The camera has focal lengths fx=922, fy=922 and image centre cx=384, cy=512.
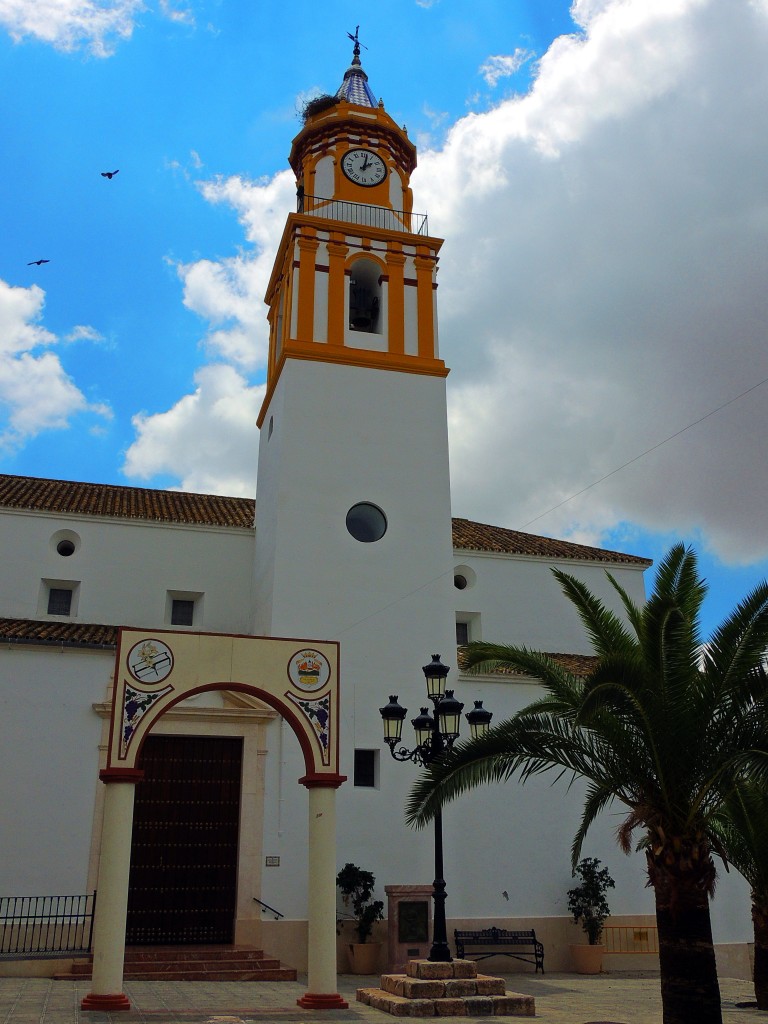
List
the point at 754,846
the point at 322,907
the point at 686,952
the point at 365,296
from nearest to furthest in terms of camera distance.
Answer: the point at 686,952 → the point at 322,907 → the point at 754,846 → the point at 365,296

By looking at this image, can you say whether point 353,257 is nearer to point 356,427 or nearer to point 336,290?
point 336,290

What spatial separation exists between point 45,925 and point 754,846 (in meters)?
10.1

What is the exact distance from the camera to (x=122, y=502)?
20.3 m

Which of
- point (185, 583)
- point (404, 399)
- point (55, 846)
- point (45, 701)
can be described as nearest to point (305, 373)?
point (404, 399)

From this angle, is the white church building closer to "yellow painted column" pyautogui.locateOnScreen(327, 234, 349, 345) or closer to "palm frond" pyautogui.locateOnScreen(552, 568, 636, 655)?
"yellow painted column" pyautogui.locateOnScreen(327, 234, 349, 345)

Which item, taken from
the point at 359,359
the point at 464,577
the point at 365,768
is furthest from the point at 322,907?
the point at 359,359

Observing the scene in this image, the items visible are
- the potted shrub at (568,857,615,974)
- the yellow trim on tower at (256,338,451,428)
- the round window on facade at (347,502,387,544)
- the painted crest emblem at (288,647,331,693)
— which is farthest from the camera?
the yellow trim on tower at (256,338,451,428)

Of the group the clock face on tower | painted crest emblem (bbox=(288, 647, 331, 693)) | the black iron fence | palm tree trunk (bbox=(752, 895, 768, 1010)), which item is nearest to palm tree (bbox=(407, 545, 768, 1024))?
painted crest emblem (bbox=(288, 647, 331, 693))

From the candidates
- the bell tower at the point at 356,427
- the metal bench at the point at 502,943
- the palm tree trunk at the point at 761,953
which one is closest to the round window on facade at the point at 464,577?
the bell tower at the point at 356,427

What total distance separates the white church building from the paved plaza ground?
0.90 meters

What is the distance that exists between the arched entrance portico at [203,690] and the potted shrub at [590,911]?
264 inches

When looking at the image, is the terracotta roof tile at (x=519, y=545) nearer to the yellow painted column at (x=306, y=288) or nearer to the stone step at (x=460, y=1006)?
the yellow painted column at (x=306, y=288)

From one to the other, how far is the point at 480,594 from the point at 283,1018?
11940 millimetres

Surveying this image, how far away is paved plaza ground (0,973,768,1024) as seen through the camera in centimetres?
931
